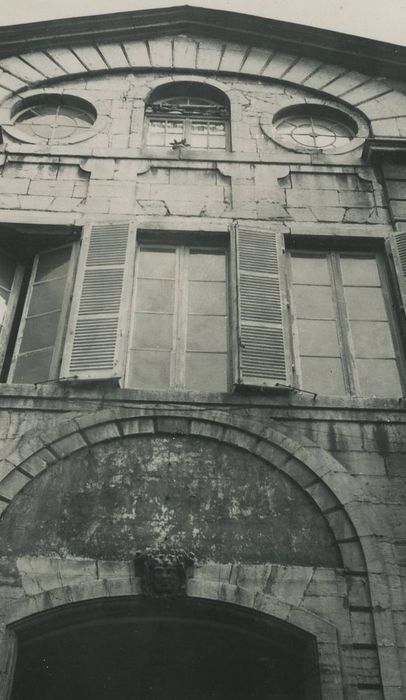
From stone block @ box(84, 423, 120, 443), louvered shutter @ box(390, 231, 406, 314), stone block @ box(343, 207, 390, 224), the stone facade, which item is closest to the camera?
the stone facade

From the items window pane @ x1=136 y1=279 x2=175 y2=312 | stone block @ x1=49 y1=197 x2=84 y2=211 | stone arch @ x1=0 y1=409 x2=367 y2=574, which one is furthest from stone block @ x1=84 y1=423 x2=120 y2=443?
stone block @ x1=49 y1=197 x2=84 y2=211

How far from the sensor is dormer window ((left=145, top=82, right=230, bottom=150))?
31.3ft

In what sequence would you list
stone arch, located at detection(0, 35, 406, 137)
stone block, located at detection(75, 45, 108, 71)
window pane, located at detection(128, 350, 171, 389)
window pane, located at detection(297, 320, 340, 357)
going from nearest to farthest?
window pane, located at detection(128, 350, 171, 389), window pane, located at detection(297, 320, 340, 357), stone arch, located at detection(0, 35, 406, 137), stone block, located at detection(75, 45, 108, 71)

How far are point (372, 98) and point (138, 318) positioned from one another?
4.79m

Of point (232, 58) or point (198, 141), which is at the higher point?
point (232, 58)

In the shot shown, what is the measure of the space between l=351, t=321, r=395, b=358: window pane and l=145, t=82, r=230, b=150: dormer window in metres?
3.25

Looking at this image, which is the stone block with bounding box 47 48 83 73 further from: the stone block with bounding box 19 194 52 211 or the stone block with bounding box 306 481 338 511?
the stone block with bounding box 306 481 338 511

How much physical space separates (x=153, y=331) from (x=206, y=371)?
2.23 feet

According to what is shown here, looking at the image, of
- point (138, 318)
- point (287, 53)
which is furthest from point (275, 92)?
point (138, 318)

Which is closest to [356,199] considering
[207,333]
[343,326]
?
[343,326]

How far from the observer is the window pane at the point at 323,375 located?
272 inches

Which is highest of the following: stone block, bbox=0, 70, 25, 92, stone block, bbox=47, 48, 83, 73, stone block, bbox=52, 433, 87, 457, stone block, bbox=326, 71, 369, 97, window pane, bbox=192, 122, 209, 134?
stone block, bbox=47, 48, 83, 73

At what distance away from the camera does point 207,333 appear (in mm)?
7293

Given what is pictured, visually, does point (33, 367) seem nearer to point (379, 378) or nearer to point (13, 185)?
point (13, 185)
